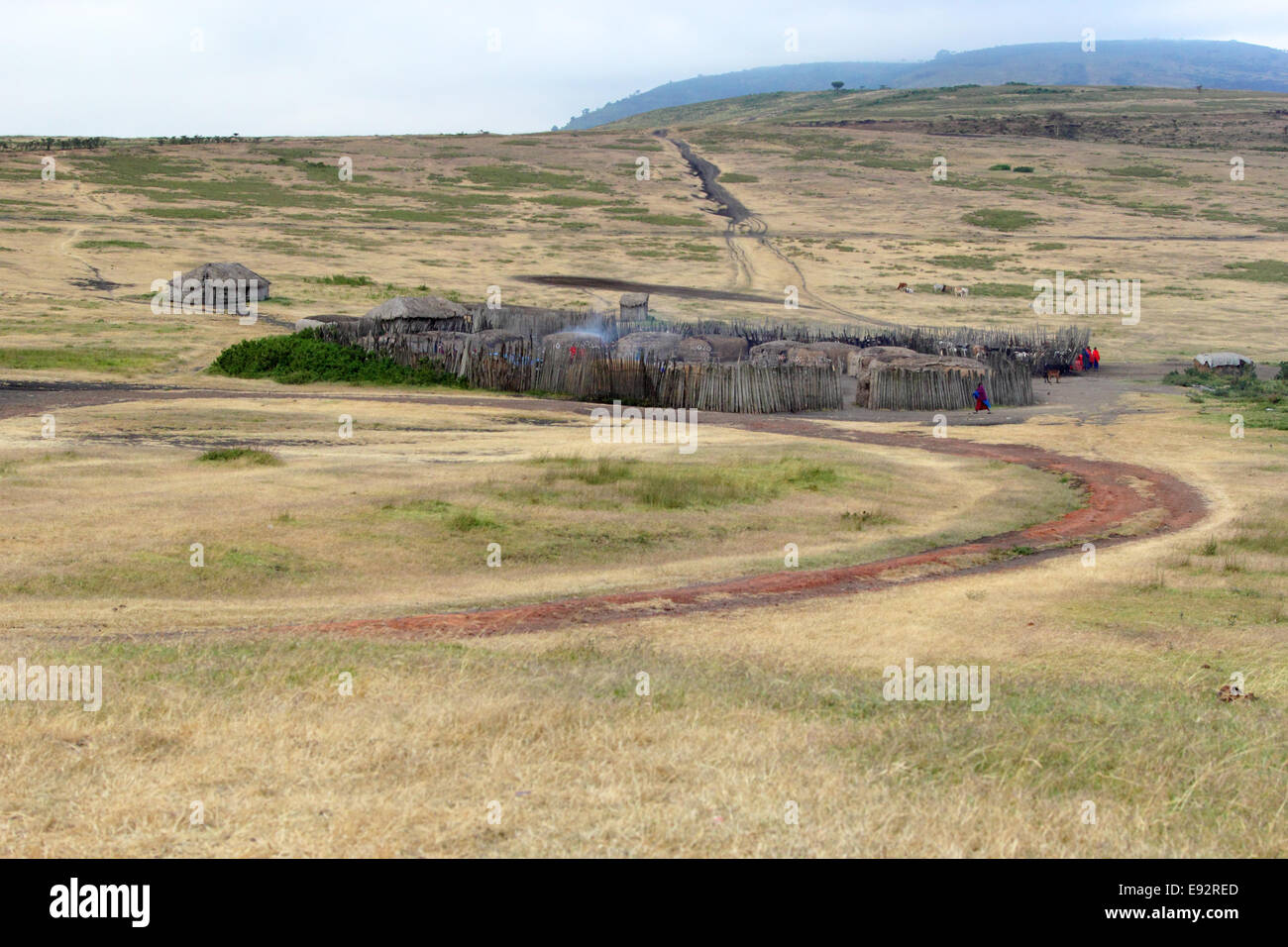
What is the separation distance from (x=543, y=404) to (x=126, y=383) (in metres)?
9.39

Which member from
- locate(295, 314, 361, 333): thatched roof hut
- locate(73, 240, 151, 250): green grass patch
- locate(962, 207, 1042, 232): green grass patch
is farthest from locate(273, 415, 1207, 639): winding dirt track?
locate(962, 207, 1042, 232): green grass patch

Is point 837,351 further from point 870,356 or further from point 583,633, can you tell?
point 583,633

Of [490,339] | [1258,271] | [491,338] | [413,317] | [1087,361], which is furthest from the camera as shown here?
[1258,271]

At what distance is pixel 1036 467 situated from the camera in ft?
72.0

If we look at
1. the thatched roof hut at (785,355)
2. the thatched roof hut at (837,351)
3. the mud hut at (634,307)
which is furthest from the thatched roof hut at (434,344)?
the thatched roof hut at (837,351)

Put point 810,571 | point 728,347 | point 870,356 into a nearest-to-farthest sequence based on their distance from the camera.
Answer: point 810,571 → point 870,356 → point 728,347

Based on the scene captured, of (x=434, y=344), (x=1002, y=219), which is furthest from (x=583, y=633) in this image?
(x=1002, y=219)

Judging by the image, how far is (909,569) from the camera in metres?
14.5

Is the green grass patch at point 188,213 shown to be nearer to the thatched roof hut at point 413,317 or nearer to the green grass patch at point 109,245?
the green grass patch at point 109,245

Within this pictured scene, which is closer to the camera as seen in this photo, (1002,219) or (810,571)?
(810,571)

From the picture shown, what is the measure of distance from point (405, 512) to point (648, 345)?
1845 centimetres

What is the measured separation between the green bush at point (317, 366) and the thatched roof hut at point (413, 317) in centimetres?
117

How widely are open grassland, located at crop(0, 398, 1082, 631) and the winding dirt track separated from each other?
48 centimetres

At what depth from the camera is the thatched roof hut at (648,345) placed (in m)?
31.4
